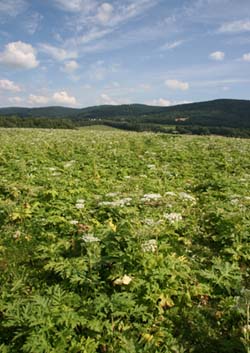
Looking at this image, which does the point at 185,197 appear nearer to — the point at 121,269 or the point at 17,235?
the point at 121,269

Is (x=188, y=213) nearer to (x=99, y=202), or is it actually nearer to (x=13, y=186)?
(x=99, y=202)

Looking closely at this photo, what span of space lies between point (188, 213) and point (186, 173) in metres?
5.61

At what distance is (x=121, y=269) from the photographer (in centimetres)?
622

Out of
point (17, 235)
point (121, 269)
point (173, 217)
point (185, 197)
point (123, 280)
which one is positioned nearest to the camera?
point (123, 280)

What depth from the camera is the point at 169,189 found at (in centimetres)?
1223

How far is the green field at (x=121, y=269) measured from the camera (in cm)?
516

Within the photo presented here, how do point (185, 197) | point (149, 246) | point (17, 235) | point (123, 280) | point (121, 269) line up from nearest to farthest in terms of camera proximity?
point (123, 280) → point (121, 269) → point (149, 246) → point (17, 235) → point (185, 197)

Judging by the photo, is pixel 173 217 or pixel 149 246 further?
pixel 173 217

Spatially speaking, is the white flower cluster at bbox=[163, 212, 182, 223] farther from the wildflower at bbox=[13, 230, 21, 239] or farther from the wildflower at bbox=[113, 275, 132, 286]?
the wildflower at bbox=[13, 230, 21, 239]

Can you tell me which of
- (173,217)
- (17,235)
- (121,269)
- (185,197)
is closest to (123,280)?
(121,269)

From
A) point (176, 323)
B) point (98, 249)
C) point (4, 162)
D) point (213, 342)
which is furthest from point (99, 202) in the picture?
point (4, 162)

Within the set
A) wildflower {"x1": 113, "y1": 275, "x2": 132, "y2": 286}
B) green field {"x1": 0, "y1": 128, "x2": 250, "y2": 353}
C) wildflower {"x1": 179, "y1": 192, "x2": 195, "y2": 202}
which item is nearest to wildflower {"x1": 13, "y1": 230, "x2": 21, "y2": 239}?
green field {"x1": 0, "y1": 128, "x2": 250, "y2": 353}

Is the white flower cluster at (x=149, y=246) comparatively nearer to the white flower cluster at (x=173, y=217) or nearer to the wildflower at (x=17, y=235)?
the white flower cluster at (x=173, y=217)

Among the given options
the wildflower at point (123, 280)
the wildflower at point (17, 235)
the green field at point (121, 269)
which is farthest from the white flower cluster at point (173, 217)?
the wildflower at point (17, 235)
